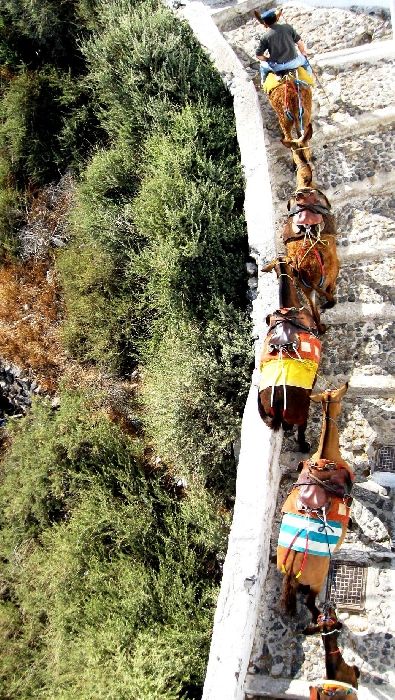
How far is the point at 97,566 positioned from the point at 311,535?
285 cm

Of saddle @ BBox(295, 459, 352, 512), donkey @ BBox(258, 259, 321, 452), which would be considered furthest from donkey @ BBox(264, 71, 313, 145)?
saddle @ BBox(295, 459, 352, 512)

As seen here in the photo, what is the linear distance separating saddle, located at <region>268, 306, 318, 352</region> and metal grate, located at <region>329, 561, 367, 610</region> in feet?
6.51

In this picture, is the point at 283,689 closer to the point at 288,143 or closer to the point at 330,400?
the point at 330,400

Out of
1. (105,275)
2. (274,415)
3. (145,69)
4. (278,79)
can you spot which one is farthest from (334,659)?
(145,69)

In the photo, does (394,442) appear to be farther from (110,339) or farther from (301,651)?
(110,339)

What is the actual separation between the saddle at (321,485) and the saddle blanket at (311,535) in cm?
11

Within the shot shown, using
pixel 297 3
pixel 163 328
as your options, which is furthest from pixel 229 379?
pixel 297 3

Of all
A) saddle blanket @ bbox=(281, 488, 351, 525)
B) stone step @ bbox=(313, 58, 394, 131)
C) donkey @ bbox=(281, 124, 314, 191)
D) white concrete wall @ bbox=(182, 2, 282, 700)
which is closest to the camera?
saddle blanket @ bbox=(281, 488, 351, 525)

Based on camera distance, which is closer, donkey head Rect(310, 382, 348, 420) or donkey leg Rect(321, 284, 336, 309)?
donkey head Rect(310, 382, 348, 420)

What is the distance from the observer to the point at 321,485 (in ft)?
17.4

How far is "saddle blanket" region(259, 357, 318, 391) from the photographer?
557 cm

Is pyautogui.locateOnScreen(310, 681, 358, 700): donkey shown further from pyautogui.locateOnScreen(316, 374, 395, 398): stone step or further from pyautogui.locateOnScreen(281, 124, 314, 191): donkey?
pyautogui.locateOnScreen(281, 124, 314, 191): donkey

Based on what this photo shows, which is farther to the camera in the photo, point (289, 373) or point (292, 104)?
point (292, 104)

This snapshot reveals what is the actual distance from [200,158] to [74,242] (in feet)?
7.20
